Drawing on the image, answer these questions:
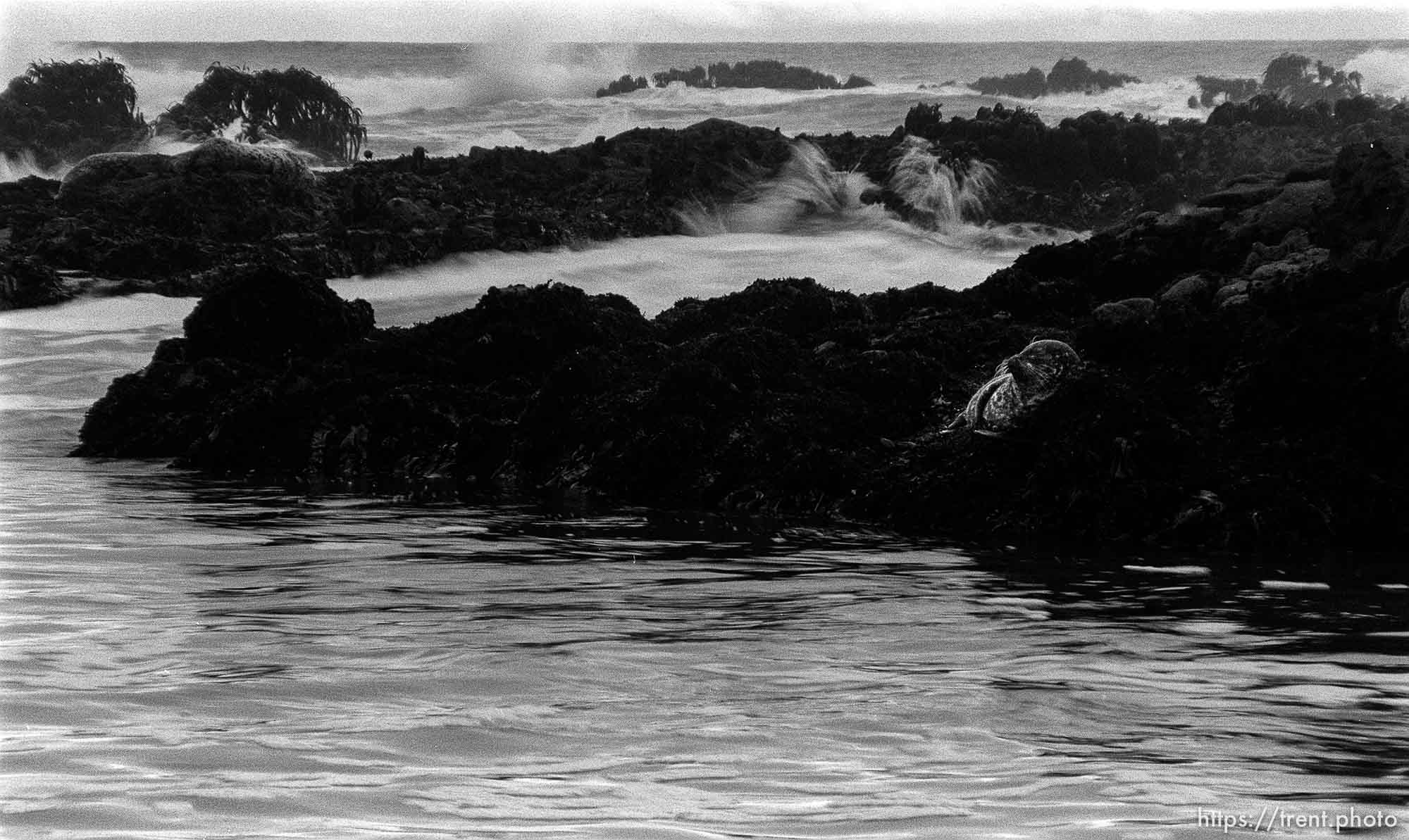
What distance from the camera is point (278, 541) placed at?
8227 mm

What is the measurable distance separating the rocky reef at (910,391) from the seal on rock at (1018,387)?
0.13 metres

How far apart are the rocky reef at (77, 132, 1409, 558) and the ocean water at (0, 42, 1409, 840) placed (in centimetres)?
60

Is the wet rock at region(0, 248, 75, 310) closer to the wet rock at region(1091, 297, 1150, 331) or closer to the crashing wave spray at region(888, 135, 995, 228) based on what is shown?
the wet rock at region(1091, 297, 1150, 331)

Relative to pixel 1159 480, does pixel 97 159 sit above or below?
above

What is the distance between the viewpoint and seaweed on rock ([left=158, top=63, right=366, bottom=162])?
104ft

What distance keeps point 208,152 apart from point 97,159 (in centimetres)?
141

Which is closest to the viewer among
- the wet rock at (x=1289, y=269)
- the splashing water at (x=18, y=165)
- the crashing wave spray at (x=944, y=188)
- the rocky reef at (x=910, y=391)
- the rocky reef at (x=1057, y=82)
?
the rocky reef at (x=910, y=391)

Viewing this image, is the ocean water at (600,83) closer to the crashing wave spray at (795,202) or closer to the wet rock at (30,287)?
the crashing wave spray at (795,202)

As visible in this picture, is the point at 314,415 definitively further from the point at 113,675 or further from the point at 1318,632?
the point at 1318,632

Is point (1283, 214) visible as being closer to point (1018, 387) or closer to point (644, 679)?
point (1018, 387)

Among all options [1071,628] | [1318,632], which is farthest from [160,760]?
[1318,632]

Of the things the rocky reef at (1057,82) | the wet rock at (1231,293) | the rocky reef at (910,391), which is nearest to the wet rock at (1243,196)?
the rocky reef at (910,391)

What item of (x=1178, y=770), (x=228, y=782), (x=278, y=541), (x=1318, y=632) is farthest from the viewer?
(x=278, y=541)

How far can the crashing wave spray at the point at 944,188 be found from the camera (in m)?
24.5
